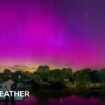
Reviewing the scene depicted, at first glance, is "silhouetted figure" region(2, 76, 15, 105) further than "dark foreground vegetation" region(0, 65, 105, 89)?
No

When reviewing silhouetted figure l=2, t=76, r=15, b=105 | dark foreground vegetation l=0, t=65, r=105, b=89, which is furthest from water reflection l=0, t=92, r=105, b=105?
silhouetted figure l=2, t=76, r=15, b=105

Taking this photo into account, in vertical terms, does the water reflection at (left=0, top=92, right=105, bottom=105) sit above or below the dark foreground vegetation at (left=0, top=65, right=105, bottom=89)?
below

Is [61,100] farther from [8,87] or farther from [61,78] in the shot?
[8,87]

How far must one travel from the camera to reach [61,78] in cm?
529

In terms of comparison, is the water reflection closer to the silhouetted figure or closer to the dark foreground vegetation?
the dark foreground vegetation

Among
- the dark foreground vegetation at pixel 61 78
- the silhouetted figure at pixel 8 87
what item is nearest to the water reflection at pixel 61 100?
the dark foreground vegetation at pixel 61 78

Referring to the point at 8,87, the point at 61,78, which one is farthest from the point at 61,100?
the point at 8,87

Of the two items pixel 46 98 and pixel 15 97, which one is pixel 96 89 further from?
pixel 15 97

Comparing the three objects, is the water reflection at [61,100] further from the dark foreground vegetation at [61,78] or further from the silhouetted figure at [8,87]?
the silhouetted figure at [8,87]

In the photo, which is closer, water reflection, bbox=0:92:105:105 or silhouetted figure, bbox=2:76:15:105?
silhouetted figure, bbox=2:76:15:105

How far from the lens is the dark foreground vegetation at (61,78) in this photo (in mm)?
5219

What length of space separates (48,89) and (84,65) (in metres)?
0.52

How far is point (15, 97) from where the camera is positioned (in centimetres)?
514

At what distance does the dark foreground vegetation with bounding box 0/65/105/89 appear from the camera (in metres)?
5.22
